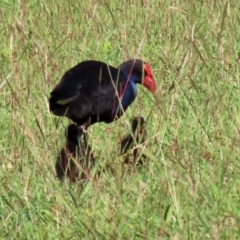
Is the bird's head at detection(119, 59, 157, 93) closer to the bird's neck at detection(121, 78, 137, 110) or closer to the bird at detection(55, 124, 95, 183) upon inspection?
the bird's neck at detection(121, 78, 137, 110)

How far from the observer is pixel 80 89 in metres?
5.98

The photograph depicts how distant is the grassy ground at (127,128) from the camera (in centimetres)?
435

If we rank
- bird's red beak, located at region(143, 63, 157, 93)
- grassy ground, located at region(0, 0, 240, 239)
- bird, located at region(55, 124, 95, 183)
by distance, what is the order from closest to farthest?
grassy ground, located at region(0, 0, 240, 239) < bird, located at region(55, 124, 95, 183) < bird's red beak, located at region(143, 63, 157, 93)

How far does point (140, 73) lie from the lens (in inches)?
254

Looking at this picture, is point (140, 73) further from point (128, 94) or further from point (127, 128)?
point (127, 128)

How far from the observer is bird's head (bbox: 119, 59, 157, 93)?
628 cm

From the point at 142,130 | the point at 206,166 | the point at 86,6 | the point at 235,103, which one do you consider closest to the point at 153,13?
the point at 86,6

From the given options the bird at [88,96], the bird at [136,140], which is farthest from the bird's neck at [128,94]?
the bird at [136,140]

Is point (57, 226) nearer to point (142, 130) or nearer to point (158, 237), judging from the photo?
point (158, 237)

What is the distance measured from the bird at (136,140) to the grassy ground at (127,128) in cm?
5

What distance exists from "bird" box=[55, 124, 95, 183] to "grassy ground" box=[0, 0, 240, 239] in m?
0.06

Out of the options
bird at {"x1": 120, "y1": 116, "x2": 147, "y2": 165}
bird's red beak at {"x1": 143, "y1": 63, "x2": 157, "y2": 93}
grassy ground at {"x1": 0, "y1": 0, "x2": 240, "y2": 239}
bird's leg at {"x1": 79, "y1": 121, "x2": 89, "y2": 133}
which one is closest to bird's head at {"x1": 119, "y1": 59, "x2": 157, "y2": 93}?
bird's red beak at {"x1": 143, "y1": 63, "x2": 157, "y2": 93}

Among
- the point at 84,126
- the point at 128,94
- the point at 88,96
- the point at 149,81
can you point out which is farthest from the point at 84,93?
the point at 149,81

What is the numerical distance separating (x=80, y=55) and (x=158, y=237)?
348 centimetres
